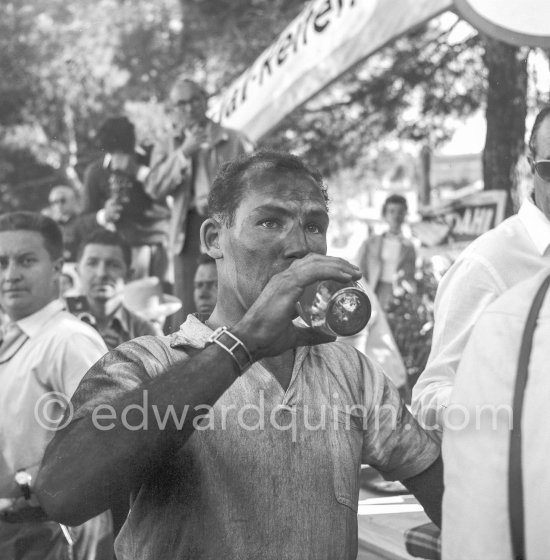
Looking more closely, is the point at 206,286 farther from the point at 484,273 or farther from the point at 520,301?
the point at 520,301

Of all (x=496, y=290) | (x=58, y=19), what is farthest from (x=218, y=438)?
(x=58, y=19)

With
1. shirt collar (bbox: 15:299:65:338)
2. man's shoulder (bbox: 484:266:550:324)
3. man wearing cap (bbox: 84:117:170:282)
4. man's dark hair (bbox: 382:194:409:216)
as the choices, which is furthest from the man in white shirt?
man's dark hair (bbox: 382:194:409:216)

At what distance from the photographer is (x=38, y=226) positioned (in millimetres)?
4070

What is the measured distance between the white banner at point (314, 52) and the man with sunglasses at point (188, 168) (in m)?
0.42

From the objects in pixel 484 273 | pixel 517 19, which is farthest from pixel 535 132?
pixel 517 19

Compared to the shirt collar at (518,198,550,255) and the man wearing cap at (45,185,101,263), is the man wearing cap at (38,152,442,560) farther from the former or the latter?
the man wearing cap at (45,185,101,263)

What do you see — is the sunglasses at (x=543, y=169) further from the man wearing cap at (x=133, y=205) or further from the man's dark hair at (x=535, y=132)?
the man wearing cap at (x=133, y=205)

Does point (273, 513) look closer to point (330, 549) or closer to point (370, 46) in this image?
point (330, 549)

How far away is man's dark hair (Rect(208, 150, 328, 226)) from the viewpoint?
2123 millimetres

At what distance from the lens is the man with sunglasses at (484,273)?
8.87 ft

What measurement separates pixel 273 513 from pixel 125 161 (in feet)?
18.6

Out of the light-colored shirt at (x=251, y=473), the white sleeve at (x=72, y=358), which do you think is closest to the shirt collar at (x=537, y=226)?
the light-colored shirt at (x=251, y=473)

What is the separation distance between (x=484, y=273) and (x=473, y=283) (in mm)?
47

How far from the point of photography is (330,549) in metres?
1.89
